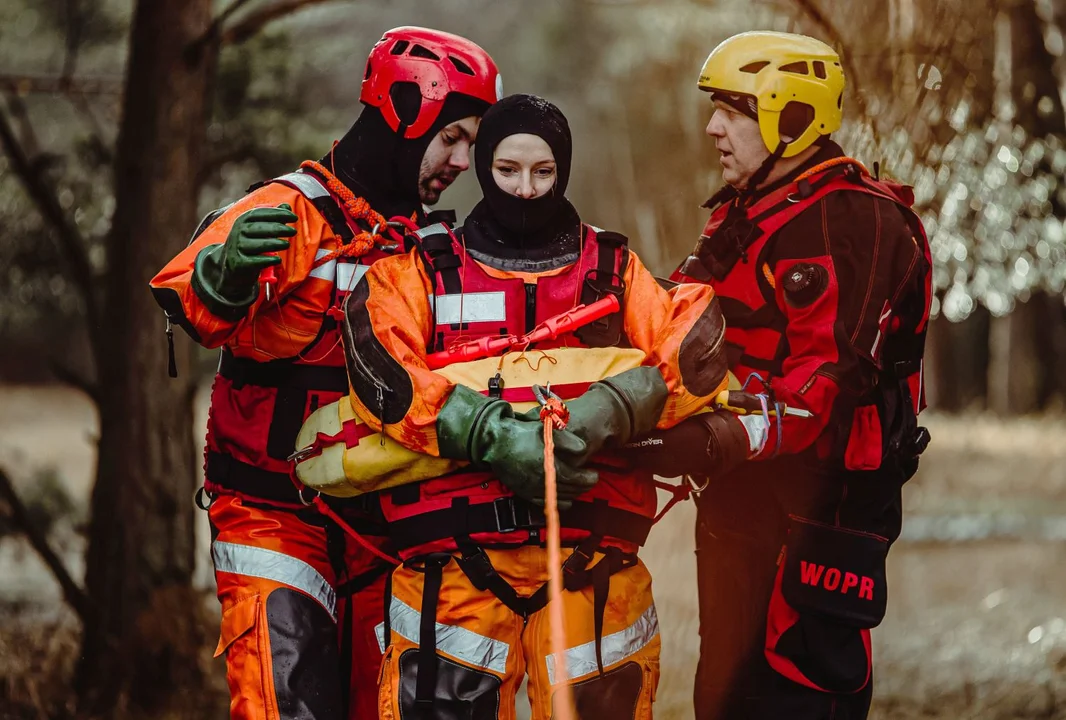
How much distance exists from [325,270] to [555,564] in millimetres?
1272

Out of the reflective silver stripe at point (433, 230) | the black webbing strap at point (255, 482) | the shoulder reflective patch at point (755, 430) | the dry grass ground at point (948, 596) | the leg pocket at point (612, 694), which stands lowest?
the dry grass ground at point (948, 596)

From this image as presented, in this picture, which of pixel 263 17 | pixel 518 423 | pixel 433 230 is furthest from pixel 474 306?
pixel 263 17

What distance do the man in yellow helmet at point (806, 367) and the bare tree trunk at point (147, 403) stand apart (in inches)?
115

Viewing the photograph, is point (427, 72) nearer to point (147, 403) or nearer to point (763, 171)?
point (763, 171)

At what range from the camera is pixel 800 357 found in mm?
3990

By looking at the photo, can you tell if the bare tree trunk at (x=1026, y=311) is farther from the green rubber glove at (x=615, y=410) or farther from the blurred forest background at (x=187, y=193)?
the green rubber glove at (x=615, y=410)

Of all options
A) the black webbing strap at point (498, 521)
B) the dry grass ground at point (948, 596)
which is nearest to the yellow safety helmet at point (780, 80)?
the black webbing strap at point (498, 521)

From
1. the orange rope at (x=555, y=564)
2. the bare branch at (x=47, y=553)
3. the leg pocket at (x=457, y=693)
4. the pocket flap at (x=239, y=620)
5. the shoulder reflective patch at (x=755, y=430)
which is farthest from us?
the bare branch at (x=47, y=553)

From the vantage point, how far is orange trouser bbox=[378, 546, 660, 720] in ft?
11.4

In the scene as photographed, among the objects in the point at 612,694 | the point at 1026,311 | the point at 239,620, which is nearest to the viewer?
the point at 612,694

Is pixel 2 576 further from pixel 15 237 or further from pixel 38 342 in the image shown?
pixel 38 342

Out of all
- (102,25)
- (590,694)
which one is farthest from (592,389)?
(102,25)

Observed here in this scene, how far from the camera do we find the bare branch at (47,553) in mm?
5906

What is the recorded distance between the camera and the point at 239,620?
3.92m
